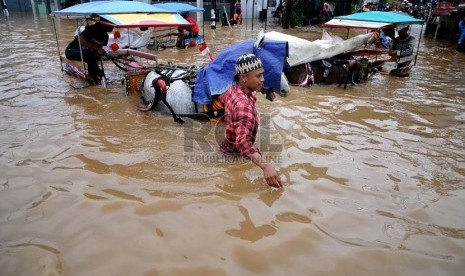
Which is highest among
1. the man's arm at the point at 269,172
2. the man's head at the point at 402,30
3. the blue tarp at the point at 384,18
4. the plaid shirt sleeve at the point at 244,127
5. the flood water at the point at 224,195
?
the blue tarp at the point at 384,18

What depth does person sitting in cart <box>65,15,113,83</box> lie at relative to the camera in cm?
685

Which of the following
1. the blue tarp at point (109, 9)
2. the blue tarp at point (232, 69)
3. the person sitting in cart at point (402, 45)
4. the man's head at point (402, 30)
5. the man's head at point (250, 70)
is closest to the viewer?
the man's head at point (250, 70)

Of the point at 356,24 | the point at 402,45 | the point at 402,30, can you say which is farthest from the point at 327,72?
the point at 402,30

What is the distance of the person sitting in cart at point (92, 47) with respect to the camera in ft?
22.5

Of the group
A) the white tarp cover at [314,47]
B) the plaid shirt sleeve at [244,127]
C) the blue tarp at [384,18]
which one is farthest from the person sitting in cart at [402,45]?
the plaid shirt sleeve at [244,127]

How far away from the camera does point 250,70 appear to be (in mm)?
3020

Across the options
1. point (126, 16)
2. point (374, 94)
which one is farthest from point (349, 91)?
point (126, 16)

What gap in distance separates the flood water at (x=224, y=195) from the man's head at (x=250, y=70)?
109cm

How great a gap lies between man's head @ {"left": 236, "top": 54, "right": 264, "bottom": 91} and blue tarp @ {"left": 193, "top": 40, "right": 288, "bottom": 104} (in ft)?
3.63

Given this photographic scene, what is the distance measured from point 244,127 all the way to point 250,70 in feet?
1.83

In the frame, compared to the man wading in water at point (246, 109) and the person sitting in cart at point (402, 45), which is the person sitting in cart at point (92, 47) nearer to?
the man wading in water at point (246, 109)

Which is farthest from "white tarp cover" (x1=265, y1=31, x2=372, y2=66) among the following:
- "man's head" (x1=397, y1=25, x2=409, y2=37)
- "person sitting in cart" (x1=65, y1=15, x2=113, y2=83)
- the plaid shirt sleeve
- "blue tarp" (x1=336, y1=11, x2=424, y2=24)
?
the plaid shirt sleeve

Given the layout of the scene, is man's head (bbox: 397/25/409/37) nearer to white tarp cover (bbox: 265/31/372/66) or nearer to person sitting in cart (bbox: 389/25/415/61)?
person sitting in cart (bbox: 389/25/415/61)

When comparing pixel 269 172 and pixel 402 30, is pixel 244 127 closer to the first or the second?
pixel 269 172
